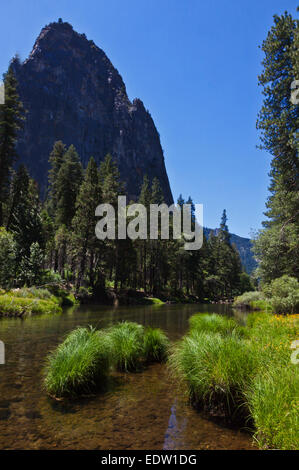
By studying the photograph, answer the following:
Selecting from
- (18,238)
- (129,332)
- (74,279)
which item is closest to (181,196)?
(74,279)

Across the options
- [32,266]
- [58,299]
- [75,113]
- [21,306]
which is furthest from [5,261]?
[75,113]

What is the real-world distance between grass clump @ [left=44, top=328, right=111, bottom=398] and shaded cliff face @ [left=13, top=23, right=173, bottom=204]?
155794 mm

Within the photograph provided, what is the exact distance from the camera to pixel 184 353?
6.45m

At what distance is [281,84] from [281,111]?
1.68 m

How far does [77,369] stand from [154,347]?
384cm

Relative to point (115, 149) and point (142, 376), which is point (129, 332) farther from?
point (115, 149)

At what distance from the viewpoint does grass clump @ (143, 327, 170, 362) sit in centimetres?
958

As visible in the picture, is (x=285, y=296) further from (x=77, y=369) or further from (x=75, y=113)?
(x=75, y=113)

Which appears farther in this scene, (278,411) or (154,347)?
(154,347)

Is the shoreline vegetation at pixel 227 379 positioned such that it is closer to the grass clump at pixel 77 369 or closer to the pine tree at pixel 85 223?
the grass clump at pixel 77 369

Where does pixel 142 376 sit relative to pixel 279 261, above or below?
below

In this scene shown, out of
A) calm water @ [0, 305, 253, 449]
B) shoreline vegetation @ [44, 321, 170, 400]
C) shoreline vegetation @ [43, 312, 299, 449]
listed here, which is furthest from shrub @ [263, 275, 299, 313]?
calm water @ [0, 305, 253, 449]

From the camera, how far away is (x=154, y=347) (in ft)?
31.6

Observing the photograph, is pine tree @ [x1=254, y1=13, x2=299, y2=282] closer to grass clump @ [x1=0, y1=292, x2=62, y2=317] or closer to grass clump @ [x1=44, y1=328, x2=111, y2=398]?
grass clump @ [x1=44, y1=328, x2=111, y2=398]
